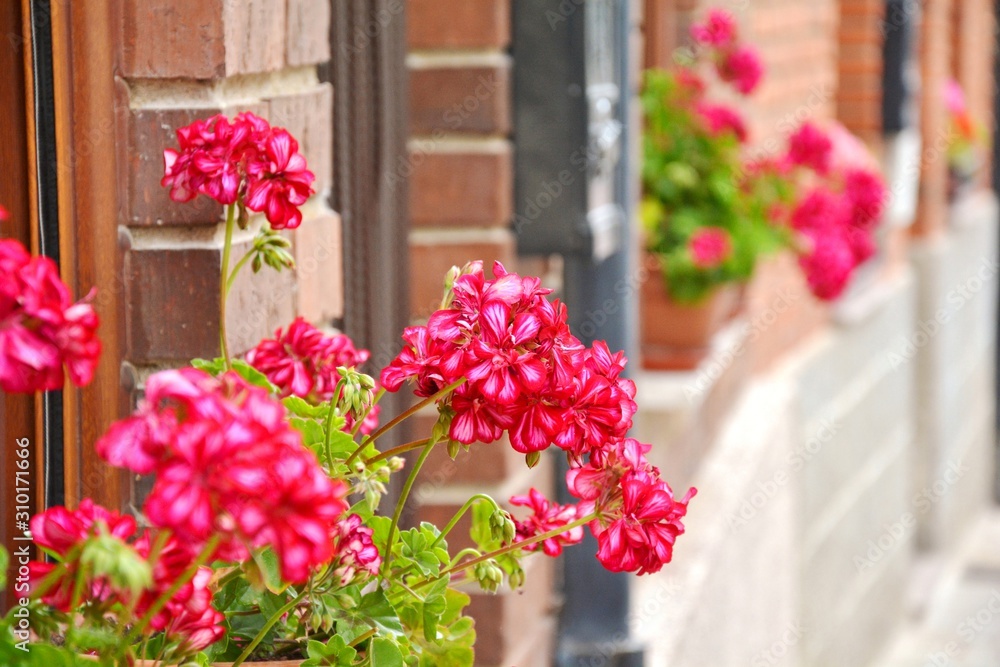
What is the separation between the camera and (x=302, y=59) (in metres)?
1.35

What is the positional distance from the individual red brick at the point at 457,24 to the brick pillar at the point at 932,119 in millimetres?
4761

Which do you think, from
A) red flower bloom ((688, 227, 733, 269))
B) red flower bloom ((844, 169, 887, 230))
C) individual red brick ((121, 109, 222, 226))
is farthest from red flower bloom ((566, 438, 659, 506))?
red flower bloom ((844, 169, 887, 230))

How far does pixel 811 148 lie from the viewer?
11.0 feet

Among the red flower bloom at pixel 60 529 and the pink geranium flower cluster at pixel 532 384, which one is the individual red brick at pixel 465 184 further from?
the red flower bloom at pixel 60 529

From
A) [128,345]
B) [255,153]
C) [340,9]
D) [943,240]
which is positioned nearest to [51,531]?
[255,153]

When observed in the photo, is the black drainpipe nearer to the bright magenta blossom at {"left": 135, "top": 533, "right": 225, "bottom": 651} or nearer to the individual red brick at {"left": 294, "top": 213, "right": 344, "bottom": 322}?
the individual red brick at {"left": 294, "top": 213, "right": 344, "bottom": 322}

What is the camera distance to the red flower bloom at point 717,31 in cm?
298

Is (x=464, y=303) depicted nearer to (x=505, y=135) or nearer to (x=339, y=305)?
(x=339, y=305)

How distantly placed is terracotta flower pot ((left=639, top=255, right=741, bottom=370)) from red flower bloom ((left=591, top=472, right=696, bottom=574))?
232cm

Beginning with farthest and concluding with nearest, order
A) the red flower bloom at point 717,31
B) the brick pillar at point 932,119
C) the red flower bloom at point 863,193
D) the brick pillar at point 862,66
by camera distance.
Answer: the brick pillar at point 932,119, the brick pillar at point 862,66, the red flower bloom at point 863,193, the red flower bloom at point 717,31

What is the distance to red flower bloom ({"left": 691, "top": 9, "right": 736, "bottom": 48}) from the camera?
2.98 m

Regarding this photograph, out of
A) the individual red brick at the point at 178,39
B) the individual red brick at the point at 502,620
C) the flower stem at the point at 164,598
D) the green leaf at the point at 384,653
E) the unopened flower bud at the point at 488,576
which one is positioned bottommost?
the individual red brick at the point at 502,620

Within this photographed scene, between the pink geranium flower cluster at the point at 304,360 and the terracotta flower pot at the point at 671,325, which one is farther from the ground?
the pink geranium flower cluster at the point at 304,360

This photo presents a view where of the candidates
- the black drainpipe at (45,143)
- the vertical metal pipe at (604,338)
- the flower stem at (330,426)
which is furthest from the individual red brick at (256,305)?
the vertical metal pipe at (604,338)
